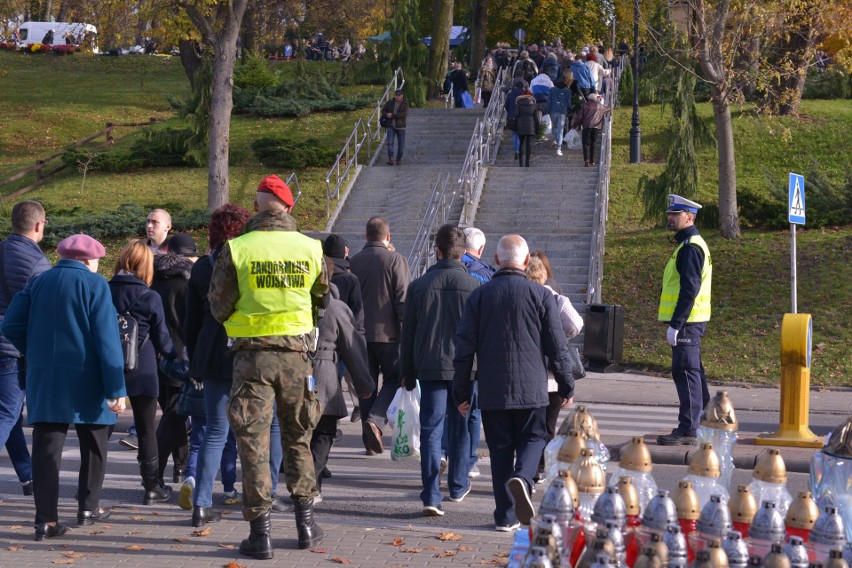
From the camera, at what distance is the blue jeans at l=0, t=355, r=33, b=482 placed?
26.8ft

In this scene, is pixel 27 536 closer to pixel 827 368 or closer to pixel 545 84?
pixel 827 368

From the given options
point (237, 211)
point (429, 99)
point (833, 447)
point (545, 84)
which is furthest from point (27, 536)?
point (429, 99)

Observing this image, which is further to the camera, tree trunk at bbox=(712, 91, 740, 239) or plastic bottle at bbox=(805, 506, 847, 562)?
tree trunk at bbox=(712, 91, 740, 239)

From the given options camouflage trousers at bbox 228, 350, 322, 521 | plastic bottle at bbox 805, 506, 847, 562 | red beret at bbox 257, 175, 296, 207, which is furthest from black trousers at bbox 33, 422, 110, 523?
plastic bottle at bbox 805, 506, 847, 562

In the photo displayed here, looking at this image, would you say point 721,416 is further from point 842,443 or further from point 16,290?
point 16,290

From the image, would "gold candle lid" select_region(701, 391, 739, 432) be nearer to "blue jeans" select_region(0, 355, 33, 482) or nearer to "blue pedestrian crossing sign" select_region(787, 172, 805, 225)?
"blue jeans" select_region(0, 355, 33, 482)

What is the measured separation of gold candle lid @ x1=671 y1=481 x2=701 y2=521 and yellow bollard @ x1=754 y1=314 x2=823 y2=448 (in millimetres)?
6443

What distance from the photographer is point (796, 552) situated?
149 inches

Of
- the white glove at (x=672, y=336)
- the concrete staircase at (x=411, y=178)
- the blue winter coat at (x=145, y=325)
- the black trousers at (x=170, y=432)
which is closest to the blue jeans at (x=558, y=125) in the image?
the concrete staircase at (x=411, y=178)

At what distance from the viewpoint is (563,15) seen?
46.2 metres

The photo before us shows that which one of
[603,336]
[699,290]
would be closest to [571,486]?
[699,290]

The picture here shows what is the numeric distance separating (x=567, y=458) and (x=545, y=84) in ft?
71.5

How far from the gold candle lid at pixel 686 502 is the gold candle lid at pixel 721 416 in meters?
1.92

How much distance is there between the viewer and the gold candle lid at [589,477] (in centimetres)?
452
